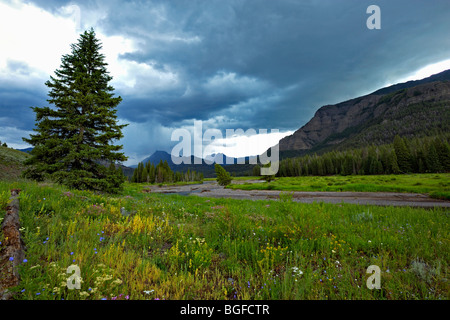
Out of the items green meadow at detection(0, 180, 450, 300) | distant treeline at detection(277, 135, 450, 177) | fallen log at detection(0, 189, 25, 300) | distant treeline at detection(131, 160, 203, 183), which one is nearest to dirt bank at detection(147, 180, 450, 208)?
green meadow at detection(0, 180, 450, 300)

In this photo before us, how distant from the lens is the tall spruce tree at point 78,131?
478 inches

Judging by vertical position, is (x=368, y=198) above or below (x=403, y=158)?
below

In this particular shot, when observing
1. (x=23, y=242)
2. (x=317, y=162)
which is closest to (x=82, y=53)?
(x=23, y=242)

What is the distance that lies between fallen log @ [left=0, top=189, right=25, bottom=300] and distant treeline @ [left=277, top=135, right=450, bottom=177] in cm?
9456

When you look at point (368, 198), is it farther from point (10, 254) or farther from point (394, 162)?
point (394, 162)

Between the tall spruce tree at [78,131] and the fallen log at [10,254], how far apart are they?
988 centimetres

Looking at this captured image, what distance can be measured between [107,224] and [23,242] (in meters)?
1.83

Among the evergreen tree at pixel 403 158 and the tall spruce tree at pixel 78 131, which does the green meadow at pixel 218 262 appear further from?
the evergreen tree at pixel 403 158

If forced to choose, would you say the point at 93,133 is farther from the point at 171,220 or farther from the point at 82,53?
the point at 171,220

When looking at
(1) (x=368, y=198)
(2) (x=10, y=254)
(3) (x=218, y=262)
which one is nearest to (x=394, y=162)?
(1) (x=368, y=198)

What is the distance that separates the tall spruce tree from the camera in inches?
478

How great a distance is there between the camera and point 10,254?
2.58 metres

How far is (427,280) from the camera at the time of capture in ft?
9.60

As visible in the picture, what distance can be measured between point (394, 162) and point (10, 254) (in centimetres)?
9616
